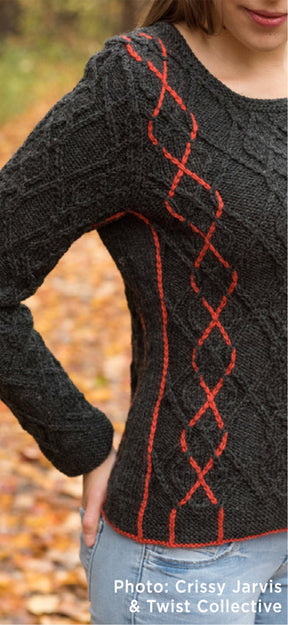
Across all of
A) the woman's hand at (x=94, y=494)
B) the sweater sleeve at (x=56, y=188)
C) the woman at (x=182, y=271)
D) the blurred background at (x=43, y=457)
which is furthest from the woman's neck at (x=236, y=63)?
the woman's hand at (x=94, y=494)

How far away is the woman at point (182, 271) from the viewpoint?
51.7 inches

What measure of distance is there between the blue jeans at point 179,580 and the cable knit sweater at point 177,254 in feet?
0.10

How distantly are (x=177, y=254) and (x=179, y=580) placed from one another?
0.54 metres

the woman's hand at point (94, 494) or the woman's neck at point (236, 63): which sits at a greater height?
the woman's neck at point (236, 63)

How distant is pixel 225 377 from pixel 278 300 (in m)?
0.16

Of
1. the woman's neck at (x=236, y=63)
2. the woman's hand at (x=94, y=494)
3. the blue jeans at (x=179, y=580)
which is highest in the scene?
the woman's neck at (x=236, y=63)

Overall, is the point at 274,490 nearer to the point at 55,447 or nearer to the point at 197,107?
the point at 55,447

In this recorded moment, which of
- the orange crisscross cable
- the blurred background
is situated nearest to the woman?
the orange crisscross cable

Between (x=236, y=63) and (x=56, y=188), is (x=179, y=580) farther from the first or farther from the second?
(x=236, y=63)

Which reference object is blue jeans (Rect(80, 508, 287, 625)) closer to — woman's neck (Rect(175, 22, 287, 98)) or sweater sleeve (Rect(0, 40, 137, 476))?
sweater sleeve (Rect(0, 40, 137, 476))

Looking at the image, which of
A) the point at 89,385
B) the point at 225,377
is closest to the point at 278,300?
the point at 225,377

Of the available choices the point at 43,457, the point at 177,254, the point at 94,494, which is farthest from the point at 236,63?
the point at 43,457

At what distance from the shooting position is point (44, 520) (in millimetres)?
3463

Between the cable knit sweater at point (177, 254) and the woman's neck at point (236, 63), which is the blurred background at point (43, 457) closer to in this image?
the woman's neck at point (236, 63)
